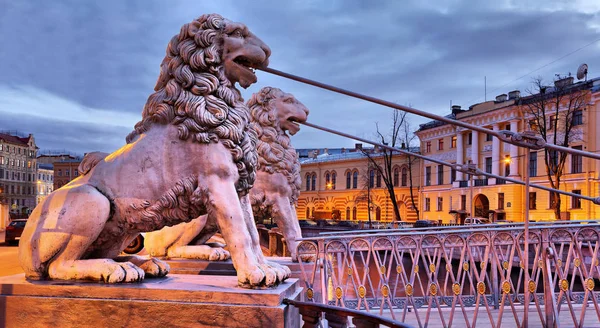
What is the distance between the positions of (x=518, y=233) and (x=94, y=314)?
3644mm

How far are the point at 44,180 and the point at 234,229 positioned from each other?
78.6 metres

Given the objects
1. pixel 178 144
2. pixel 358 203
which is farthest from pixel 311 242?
pixel 358 203

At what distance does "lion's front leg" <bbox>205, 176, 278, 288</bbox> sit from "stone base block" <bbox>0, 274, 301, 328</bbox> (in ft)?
0.32

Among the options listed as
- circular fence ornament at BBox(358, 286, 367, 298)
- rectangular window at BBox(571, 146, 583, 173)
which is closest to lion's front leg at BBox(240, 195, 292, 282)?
circular fence ornament at BBox(358, 286, 367, 298)

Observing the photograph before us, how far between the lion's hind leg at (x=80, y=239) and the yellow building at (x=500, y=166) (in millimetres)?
23636

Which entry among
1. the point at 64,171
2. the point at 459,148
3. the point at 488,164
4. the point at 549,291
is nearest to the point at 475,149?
the point at 488,164

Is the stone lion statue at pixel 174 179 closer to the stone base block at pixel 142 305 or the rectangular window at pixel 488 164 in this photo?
the stone base block at pixel 142 305

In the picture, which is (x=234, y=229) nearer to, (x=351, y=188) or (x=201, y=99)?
(x=201, y=99)

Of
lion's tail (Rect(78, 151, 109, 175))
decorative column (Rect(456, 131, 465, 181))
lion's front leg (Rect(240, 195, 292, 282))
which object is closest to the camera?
lion's front leg (Rect(240, 195, 292, 282))

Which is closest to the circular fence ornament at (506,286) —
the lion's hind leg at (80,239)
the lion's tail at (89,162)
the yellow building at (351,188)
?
the lion's hind leg at (80,239)

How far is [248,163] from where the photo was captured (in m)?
3.29

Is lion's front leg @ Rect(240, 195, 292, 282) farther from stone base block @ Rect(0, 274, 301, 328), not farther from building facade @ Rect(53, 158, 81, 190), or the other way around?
building facade @ Rect(53, 158, 81, 190)

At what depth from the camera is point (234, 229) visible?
9.87 ft

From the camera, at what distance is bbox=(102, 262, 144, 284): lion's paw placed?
2.95 metres
